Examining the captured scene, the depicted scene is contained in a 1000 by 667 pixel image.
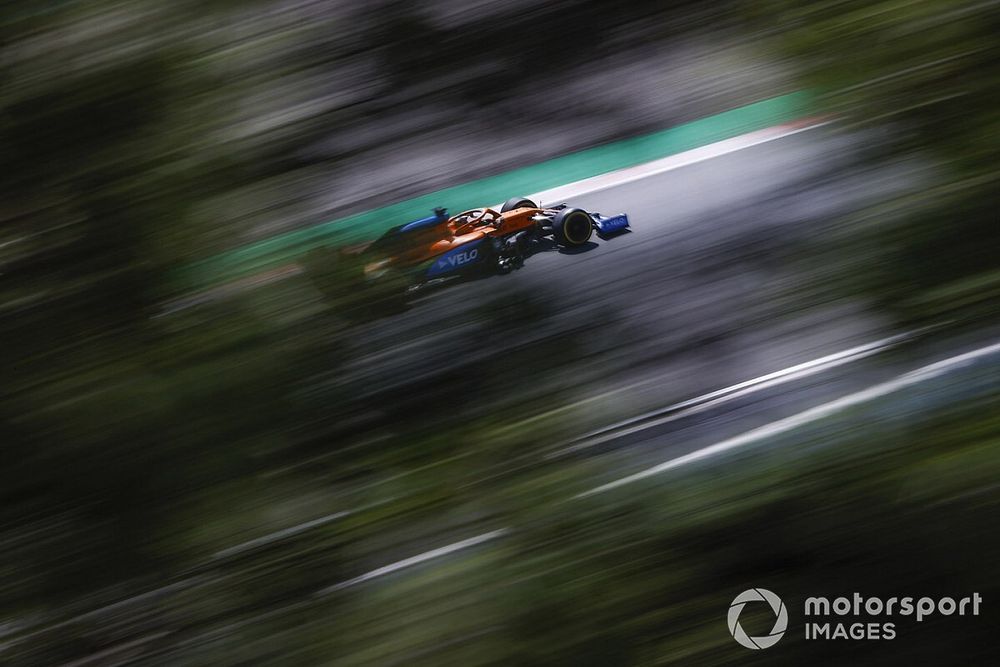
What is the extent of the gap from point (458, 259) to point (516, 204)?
15cm

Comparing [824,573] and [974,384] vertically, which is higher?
[974,384]

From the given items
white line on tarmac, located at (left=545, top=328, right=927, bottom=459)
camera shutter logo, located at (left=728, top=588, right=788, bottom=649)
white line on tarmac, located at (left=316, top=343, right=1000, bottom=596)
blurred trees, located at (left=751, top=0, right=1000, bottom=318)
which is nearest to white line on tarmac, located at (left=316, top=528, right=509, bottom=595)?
white line on tarmac, located at (left=316, top=343, right=1000, bottom=596)

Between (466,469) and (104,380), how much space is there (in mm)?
521

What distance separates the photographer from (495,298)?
4.16ft

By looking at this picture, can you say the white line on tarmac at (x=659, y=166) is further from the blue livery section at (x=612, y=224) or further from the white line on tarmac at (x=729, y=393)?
the white line on tarmac at (x=729, y=393)

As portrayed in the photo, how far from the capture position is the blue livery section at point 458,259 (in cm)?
125

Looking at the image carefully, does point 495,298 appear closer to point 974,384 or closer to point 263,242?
point 263,242

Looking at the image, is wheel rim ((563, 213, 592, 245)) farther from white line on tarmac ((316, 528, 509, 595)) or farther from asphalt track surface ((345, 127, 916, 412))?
white line on tarmac ((316, 528, 509, 595))

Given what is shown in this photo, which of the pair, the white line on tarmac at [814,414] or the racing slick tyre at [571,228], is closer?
the white line on tarmac at [814,414]

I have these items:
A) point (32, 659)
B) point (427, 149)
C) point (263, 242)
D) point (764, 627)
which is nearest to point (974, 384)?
point (764, 627)

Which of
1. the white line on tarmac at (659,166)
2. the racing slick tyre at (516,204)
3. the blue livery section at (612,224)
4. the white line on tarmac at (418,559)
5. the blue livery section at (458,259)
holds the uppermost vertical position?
the racing slick tyre at (516,204)

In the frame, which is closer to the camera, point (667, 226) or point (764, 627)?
→ point (764, 627)

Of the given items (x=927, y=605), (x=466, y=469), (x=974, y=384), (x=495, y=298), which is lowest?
(x=927, y=605)

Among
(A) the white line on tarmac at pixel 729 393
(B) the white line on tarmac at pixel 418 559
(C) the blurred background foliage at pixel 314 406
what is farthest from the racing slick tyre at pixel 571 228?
(B) the white line on tarmac at pixel 418 559
